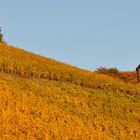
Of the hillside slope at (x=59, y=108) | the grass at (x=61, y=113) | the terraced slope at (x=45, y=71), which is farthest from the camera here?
the terraced slope at (x=45, y=71)

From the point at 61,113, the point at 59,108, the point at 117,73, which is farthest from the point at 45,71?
the point at 117,73

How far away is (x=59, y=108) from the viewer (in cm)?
3297

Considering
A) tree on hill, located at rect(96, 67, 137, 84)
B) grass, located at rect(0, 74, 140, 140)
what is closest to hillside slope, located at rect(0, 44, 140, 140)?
grass, located at rect(0, 74, 140, 140)

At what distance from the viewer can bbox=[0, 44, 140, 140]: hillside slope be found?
90.1 feet

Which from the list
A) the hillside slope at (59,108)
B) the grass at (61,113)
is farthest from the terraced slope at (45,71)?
the grass at (61,113)

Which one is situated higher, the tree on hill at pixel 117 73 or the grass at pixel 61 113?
the tree on hill at pixel 117 73

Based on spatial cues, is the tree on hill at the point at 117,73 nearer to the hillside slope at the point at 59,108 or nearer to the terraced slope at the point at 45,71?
the terraced slope at the point at 45,71

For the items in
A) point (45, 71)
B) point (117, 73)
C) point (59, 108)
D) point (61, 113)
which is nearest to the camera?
point (61, 113)

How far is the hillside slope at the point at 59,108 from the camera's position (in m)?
27.5

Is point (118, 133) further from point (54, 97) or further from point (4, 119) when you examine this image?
point (4, 119)

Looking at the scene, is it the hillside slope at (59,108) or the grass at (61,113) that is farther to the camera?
the hillside slope at (59,108)

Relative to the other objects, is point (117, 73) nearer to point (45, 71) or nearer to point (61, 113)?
point (45, 71)

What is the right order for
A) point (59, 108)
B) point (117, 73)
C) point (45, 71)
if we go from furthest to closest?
point (117, 73) < point (45, 71) < point (59, 108)

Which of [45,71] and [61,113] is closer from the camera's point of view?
[61,113]
